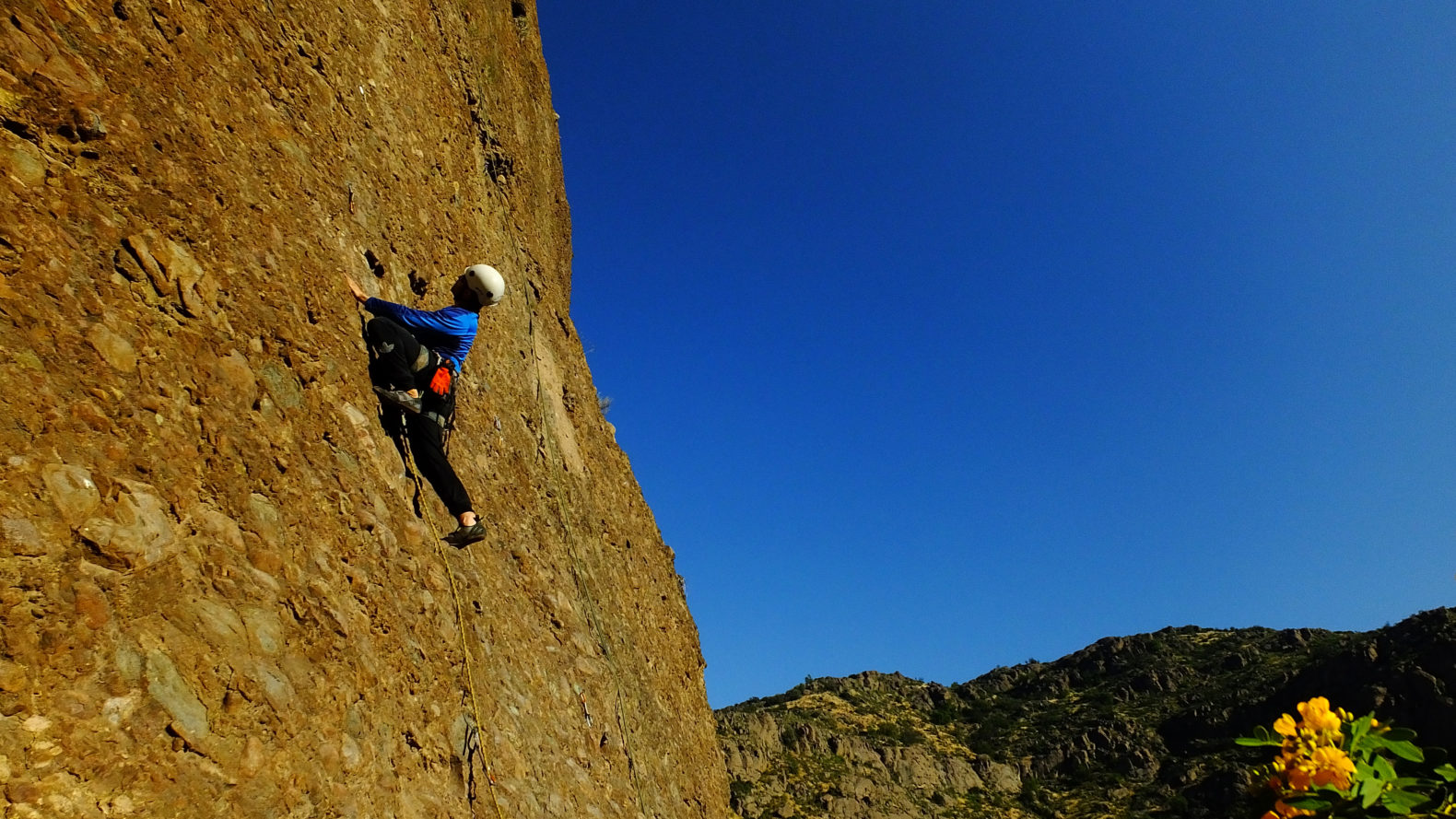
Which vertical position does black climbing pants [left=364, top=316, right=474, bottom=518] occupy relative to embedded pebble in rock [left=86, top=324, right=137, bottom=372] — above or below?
above

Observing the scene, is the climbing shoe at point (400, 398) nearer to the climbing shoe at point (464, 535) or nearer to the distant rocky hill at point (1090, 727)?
the climbing shoe at point (464, 535)

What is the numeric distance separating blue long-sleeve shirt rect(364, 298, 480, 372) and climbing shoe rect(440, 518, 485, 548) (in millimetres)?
1330

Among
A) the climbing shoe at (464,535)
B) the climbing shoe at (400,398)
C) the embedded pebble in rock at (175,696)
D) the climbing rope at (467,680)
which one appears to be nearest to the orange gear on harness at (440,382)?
the climbing shoe at (400,398)

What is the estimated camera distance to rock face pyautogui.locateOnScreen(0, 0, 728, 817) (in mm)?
2947

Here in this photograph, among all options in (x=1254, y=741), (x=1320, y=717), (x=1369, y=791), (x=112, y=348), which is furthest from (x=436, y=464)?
(x=1369, y=791)

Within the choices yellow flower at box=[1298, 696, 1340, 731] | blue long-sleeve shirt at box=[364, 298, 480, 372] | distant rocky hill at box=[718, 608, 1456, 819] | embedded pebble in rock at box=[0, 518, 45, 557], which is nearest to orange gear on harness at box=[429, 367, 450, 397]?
blue long-sleeve shirt at box=[364, 298, 480, 372]

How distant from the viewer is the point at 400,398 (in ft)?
→ 18.6

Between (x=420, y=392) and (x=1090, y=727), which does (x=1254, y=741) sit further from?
(x=1090, y=727)

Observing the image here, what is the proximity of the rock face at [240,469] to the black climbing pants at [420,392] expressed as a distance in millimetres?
189

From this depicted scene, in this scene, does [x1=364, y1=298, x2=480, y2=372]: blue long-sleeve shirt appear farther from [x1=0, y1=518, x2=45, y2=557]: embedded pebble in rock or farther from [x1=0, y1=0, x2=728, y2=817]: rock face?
[x1=0, y1=518, x2=45, y2=557]: embedded pebble in rock

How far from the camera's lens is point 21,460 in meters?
2.89

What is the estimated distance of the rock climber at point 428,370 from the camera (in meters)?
5.77

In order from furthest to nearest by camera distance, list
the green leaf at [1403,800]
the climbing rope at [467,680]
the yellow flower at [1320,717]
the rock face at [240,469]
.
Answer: the climbing rope at [467,680]
the rock face at [240,469]
the yellow flower at [1320,717]
the green leaf at [1403,800]

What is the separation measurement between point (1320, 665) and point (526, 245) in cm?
6158
